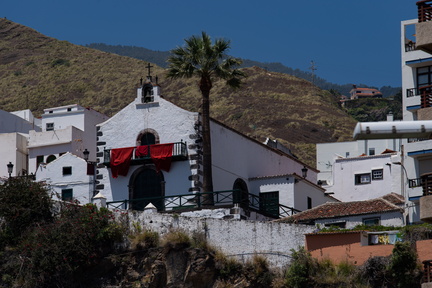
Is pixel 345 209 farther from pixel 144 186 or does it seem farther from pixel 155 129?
pixel 155 129

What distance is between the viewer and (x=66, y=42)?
178000mm

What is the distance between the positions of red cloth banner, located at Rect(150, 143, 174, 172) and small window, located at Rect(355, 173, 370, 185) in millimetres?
16539

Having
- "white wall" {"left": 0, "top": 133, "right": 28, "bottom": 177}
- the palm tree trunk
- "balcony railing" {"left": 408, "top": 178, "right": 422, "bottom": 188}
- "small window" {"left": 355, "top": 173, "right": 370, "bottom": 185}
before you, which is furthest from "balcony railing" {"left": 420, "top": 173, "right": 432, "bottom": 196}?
"white wall" {"left": 0, "top": 133, "right": 28, "bottom": 177}

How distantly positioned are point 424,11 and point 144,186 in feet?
92.8

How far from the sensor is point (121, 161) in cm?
5478

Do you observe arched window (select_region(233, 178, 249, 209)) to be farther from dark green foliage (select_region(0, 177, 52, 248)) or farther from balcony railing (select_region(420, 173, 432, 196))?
balcony railing (select_region(420, 173, 432, 196))

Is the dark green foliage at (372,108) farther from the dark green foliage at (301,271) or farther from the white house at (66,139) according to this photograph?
the dark green foliage at (301,271)

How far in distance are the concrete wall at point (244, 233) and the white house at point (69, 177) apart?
1152 cm

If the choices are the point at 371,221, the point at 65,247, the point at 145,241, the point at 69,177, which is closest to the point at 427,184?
the point at 371,221

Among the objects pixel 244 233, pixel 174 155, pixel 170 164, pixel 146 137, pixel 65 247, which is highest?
pixel 146 137

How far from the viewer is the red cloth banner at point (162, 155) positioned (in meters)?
53.6

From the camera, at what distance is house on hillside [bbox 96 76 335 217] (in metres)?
53.2

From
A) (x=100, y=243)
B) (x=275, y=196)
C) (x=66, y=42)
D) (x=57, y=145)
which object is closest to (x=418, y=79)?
(x=275, y=196)

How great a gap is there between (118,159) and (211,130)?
5412 millimetres
